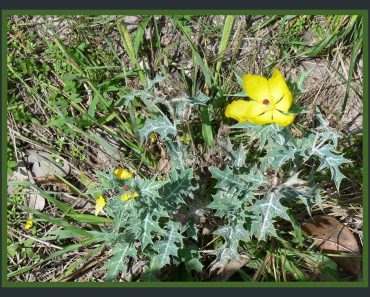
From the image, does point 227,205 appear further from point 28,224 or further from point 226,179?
point 28,224

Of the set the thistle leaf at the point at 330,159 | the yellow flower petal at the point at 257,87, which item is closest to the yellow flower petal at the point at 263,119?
the yellow flower petal at the point at 257,87

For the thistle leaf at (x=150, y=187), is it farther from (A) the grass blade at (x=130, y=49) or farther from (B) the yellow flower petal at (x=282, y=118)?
(A) the grass blade at (x=130, y=49)

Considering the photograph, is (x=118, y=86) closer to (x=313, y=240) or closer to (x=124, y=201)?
(x=124, y=201)

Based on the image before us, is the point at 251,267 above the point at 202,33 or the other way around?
the other way around

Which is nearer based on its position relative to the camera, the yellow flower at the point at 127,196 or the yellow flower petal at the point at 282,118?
the yellow flower petal at the point at 282,118

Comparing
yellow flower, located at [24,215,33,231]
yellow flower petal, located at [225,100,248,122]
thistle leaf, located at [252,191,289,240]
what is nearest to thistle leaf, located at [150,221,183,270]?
thistle leaf, located at [252,191,289,240]

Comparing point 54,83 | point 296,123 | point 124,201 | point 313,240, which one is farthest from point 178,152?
point 54,83

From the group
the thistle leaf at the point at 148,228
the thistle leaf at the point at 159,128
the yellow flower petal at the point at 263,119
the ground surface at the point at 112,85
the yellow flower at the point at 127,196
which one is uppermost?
the ground surface at the point at 112,85
